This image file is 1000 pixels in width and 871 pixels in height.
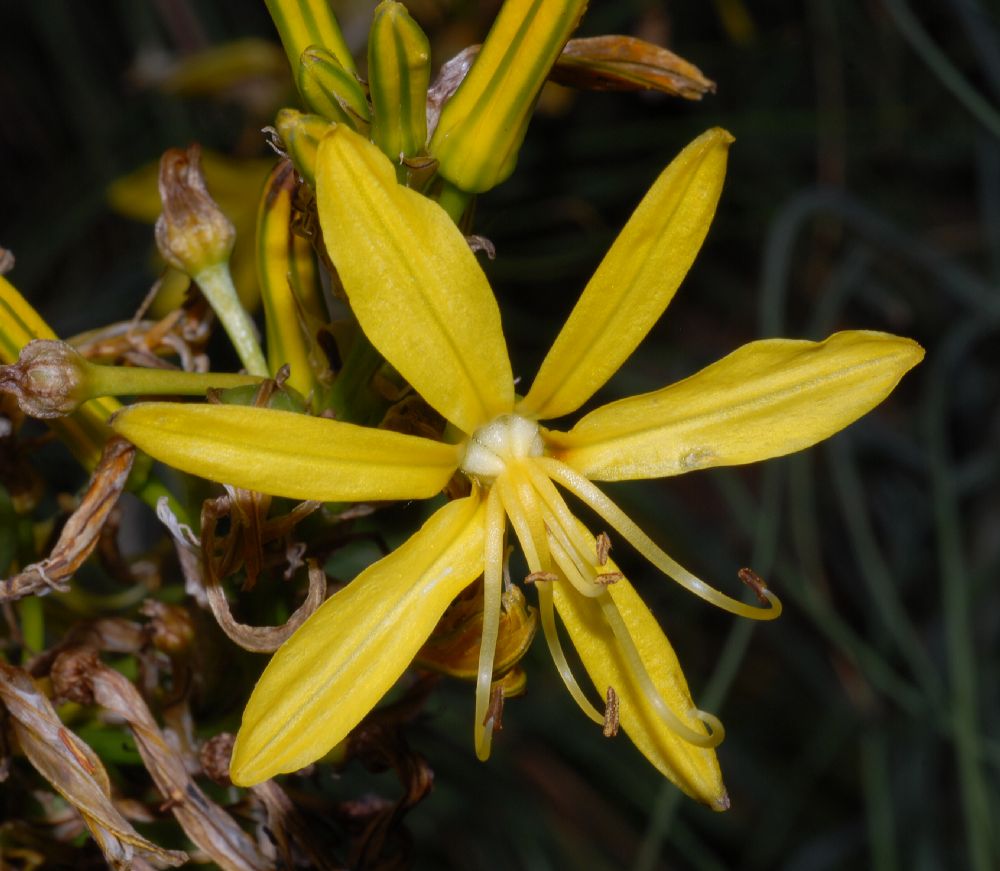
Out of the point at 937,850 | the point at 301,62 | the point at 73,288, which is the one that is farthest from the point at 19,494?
the point at 937,850

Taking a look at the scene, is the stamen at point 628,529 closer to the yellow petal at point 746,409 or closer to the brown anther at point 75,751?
the yellow petal at point 746,409

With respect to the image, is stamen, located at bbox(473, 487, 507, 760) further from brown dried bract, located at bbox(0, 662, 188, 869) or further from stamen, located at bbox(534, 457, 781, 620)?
brown dried bract, located at bbox(0, 662, 188, 869)

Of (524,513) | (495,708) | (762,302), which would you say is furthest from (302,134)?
(762,302)

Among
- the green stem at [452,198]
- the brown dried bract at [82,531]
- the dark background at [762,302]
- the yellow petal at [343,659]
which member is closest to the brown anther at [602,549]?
the yellow petal at [343,659]

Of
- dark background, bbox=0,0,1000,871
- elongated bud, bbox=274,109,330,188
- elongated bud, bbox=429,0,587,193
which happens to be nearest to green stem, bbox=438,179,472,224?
elongated bud, bbox=429,0,587,193

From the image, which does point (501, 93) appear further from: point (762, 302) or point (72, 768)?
point (762, 302)

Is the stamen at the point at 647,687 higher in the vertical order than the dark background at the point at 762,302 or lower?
higher
